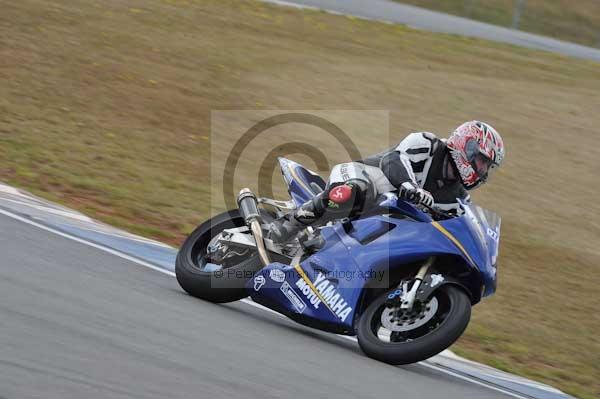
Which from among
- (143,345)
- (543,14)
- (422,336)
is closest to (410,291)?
(422,336)

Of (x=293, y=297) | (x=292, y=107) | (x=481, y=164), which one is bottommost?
(x=292, y=107)

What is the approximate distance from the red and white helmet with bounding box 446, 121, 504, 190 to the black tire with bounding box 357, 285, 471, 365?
2.98ft

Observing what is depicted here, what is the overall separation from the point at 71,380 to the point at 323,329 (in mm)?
2797

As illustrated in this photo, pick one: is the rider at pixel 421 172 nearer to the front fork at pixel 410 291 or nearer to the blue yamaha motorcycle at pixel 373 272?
the blue yamaha motorcycle at pixel 373 272

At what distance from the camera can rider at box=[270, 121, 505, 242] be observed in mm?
6887

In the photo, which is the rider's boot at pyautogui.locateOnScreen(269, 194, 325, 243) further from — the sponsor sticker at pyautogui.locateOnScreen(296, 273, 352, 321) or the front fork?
the front fork

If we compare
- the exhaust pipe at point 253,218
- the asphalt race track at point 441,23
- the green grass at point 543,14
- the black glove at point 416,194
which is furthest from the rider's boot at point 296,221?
the green grass at point 543,14

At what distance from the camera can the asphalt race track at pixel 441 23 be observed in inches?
947

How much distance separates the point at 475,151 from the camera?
22.6 ft

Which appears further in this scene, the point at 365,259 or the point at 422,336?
the point at 365,259

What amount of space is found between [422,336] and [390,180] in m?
1.15

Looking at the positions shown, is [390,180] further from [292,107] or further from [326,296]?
[292,107]

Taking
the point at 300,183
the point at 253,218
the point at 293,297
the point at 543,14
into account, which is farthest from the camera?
the point at 543,14

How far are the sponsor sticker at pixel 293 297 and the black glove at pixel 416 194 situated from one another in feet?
3.55
